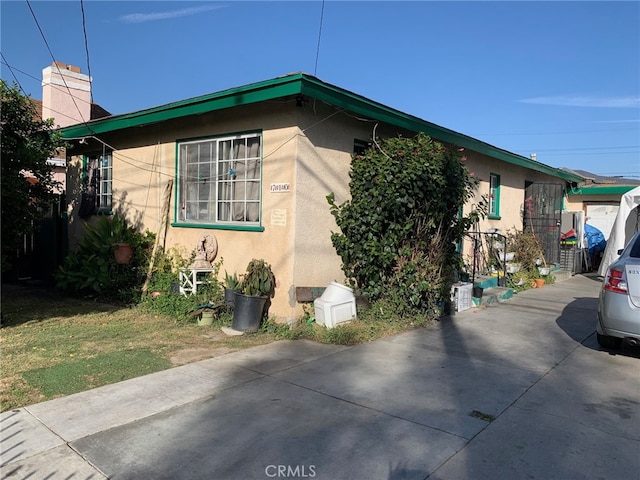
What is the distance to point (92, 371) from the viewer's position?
5105mm

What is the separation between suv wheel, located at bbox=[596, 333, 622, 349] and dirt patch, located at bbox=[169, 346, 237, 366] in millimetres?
4575

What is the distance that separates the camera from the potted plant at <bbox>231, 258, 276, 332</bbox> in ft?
22.5

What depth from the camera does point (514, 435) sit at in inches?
144

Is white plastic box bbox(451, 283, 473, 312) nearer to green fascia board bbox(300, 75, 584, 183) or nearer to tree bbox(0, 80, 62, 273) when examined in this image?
green fascia board bbox(300, 75, 584, 183)

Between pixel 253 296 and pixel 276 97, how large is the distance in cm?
282

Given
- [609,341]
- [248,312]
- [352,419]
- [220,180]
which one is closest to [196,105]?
[220,180]

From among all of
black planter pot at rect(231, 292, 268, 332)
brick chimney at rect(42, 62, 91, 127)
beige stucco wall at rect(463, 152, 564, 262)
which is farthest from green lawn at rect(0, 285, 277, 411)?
beige stucco wall at rect(463, 152, 564, 262)

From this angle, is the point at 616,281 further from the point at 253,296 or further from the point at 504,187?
the point at 504,187

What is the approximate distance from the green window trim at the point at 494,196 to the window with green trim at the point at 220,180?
775 centimetres

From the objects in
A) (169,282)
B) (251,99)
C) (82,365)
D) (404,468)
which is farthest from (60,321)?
(404,468)

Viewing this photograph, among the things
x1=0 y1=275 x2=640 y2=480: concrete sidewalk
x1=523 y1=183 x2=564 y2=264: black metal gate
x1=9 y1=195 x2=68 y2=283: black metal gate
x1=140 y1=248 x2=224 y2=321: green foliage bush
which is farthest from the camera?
x1=523 y1=183 x2=564 y2=264: black metal gate

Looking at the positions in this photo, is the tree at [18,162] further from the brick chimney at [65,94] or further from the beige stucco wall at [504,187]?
the beige stucco wall at [504,187]

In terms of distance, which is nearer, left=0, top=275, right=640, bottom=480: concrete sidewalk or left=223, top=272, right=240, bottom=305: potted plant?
left=0, top=275, right=640, bottom=480: concrete sidewalk

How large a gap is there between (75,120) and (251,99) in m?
9.33
